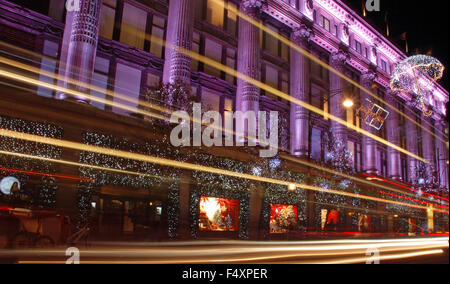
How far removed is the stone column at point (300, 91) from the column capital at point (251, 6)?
17.1 feet

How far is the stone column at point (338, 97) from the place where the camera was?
101 feet

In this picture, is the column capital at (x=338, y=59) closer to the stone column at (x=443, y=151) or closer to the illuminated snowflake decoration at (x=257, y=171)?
the illuminated snowflake decoration at (x=257, y=171)

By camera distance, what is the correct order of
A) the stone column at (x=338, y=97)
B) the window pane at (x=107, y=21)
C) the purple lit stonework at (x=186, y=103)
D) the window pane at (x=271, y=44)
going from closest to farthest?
A: the purple lit stonework at (x=186, y=103) → the window pane at (x=107, y=21) → the window pane at (x=271, y=44) → the stone column at (x=338, y=97)

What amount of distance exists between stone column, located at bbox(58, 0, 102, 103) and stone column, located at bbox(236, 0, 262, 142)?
10.3 metres

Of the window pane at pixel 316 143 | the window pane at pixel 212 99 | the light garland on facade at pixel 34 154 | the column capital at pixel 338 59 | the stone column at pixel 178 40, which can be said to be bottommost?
the light garland on facade at pixel 34 154

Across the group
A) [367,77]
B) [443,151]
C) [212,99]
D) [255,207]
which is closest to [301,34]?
[212,99]

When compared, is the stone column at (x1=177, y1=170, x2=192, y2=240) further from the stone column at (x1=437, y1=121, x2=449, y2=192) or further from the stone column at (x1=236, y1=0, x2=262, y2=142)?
the stone column at (x1=437, y1=121, x2=449, y2=192)

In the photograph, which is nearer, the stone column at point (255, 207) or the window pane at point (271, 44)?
the stone column at point (255, 207)

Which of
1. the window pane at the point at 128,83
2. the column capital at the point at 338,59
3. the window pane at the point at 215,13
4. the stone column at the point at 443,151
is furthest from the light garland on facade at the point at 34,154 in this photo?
the stone column at the point at 443,151

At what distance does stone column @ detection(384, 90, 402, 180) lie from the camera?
38.7 meters

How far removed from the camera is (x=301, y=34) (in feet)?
93.1
